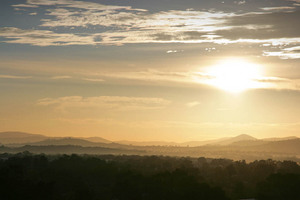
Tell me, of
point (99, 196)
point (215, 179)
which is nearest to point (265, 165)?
point (215, 179)

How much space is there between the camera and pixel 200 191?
57.4 m

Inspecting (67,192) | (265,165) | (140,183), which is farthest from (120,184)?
(265,165)

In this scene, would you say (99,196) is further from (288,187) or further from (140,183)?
(288,187)

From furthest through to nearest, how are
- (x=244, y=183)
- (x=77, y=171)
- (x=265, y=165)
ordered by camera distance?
1. (x=265, y=165)
2. (x=77, y=171)
3. (x=244, y=183)

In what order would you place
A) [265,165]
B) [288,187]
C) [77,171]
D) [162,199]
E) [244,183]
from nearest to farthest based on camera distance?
[162,199] < [288,187] < [244,183] < [77,171] < [265,165]

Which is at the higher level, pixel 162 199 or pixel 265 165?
pixel 265 165

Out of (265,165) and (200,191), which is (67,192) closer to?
(200,191)

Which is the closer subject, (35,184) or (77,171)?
(35,184)

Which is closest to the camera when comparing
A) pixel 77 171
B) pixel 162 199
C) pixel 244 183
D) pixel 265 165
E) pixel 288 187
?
pixel 162 199

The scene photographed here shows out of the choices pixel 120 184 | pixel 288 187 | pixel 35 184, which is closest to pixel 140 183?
pixel 120 184

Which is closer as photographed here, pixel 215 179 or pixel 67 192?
pixel 67 192

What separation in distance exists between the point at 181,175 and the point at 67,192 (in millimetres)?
15156

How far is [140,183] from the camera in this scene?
208 feet

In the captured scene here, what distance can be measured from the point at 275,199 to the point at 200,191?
30.0ft
